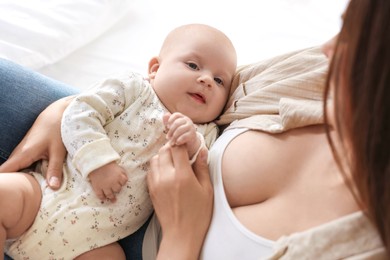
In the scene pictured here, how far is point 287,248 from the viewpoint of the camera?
76cm

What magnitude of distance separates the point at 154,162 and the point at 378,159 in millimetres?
482

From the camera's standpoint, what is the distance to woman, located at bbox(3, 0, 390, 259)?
0.62 m

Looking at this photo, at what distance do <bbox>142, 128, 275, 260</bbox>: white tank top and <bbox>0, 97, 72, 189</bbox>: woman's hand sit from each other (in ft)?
0.79

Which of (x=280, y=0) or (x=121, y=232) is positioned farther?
(x=280, y=0)

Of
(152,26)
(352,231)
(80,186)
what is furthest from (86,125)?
(152,26)

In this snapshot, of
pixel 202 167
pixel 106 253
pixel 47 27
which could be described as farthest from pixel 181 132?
pixel 47 27

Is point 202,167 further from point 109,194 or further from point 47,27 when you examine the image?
point 47,27

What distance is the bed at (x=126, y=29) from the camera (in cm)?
160

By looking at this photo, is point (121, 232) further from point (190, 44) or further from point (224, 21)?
point (224, 21)

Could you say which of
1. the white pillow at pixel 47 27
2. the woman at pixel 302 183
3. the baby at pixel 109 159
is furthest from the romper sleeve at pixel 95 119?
the white pillow at pixel 47 27

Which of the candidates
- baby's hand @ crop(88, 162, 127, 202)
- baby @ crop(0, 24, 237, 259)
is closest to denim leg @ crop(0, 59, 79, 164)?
A: baby @ crop(0, 24, 237, 259)

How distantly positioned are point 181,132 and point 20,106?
0.40 metres

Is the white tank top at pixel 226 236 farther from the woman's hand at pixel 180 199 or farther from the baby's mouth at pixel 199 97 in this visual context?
the baby's mouth at pixel 199 97

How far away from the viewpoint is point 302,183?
2.77ft
